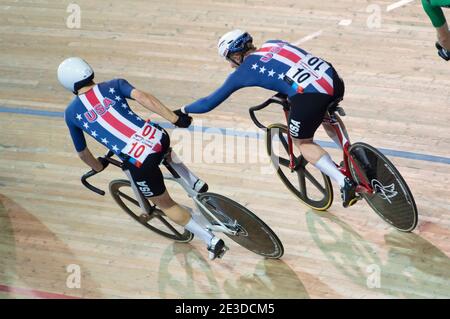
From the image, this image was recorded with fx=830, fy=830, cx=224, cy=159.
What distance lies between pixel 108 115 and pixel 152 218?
1.08 meters

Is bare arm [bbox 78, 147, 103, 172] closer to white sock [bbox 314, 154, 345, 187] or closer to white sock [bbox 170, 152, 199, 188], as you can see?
white sock [bbox 170, 152, 199, 188]

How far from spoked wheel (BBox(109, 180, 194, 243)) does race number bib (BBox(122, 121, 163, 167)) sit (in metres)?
0.61

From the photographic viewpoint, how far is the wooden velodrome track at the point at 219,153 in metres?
5.68

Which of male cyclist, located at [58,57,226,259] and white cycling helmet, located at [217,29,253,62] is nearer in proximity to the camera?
male cyclist, located at [58,57,226,259]

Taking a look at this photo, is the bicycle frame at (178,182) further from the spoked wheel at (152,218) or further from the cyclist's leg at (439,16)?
the cyclist's leg at (439,16)

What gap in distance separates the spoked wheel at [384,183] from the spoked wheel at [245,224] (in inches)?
28.2

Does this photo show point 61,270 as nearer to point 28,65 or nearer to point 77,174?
point 77,174

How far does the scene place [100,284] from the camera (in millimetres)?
5758

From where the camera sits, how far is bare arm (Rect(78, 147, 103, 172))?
17.9 feet

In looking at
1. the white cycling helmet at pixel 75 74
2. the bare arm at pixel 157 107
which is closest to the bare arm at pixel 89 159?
the white cycling helmet at pixel 75 74

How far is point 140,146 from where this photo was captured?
5.19m

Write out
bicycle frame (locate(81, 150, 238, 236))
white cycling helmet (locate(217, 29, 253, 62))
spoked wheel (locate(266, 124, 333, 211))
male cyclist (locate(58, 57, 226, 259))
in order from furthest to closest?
spoked wheel (locate(266, 124, 333, 211)), bicycle frame (locate(81, 150, 238, 236)), white cycling helmet (locate(217, 29, 253, 62)), male cyclist (locate(58, 57, 226, 259))

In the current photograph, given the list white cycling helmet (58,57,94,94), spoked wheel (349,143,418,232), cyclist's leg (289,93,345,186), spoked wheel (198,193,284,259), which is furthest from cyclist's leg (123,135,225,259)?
spoked wheel (349,143,418,232)
